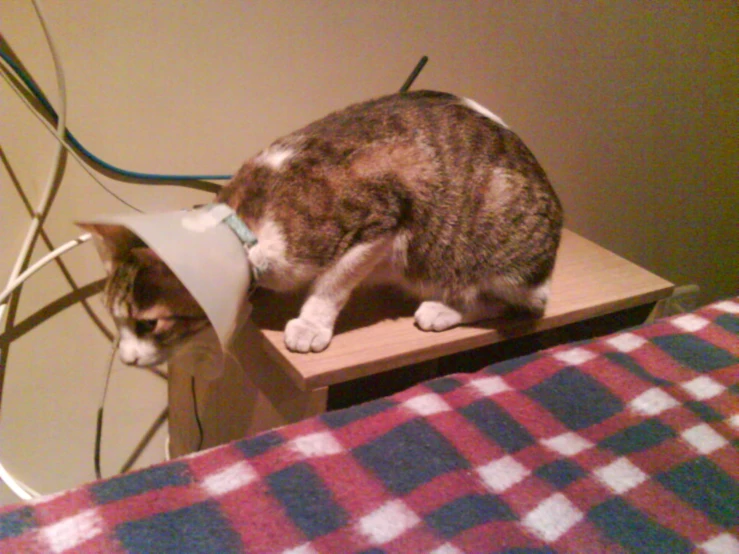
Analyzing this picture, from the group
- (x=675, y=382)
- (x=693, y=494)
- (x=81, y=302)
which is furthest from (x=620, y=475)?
(x=81, y=302)

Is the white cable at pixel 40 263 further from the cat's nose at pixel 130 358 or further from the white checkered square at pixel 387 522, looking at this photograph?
the white checkered square at pixel 387 522

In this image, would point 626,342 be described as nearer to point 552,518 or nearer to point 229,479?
point 552,518

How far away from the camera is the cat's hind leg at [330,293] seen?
0.77 m

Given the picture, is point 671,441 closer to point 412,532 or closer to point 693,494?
point 693,494

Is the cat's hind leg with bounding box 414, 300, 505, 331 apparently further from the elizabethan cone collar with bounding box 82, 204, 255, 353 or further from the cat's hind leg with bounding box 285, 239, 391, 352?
the elizabethan cone collar with bounding box 82, 204, 255, 353

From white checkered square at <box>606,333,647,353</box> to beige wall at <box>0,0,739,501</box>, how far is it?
60cm

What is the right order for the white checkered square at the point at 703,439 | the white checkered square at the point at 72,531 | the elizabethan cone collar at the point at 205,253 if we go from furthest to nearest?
the white checkered square at the point at 703,439
the elizabethan cone collar at the point at 205,253
the white checkered square at the point at 72,531

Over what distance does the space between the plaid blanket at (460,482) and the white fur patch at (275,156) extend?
349 millimetres

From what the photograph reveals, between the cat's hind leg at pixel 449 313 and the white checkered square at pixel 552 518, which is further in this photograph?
the cat's hind leg at pixel 449 313

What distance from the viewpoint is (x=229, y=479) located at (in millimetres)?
550

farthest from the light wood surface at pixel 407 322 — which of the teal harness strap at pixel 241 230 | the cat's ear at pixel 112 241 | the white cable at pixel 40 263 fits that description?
the white cable at pixel 40 263

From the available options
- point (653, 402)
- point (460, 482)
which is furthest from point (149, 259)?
point (653, 402)

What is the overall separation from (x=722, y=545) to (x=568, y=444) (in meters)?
0.17

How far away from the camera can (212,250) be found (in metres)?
0.63
